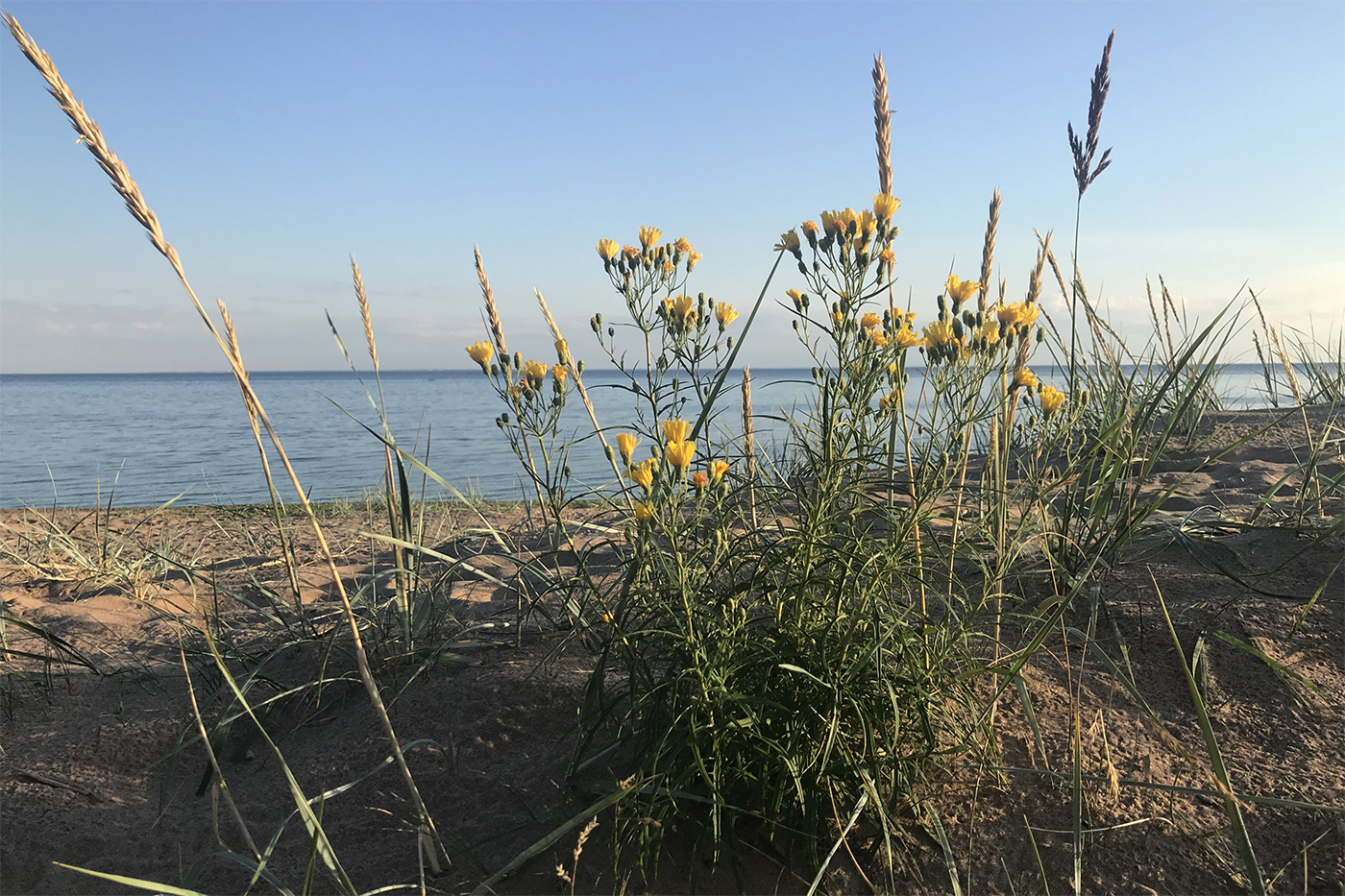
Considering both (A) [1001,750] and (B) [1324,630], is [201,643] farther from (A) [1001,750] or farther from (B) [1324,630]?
(B) [1324,630]

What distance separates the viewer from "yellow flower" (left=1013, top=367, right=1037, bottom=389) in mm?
1813

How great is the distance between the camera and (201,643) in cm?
262

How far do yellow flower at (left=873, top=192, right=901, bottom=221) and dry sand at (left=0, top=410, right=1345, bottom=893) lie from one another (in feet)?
3.43

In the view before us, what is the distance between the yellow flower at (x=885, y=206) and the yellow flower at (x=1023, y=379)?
0.49 meters

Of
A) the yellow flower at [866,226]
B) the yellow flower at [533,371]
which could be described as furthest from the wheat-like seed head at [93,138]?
the yellow flower at [866,226]

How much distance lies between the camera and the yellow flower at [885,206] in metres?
1.78

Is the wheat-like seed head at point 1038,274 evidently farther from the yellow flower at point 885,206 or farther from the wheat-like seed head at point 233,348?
the wheat-like seed head at point 233,348

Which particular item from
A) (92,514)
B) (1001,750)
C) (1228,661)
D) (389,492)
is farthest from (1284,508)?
(92,514)

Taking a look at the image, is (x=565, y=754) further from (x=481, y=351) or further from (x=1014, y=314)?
(x=1014, y=314)

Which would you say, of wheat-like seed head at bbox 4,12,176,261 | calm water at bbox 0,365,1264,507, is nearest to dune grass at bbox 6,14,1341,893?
wheat-like seed head at bbox 4,12,176,261

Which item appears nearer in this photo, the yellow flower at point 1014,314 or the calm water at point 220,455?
the yellow flower at point 1014,314

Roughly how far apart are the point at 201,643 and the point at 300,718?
0.64 metres

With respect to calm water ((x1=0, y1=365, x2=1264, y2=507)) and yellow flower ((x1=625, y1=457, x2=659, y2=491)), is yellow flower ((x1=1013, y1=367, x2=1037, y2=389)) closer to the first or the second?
yellow flower ((x1=625, y1=457, x2=659, y2=491))

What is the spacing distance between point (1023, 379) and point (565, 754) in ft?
4.63
